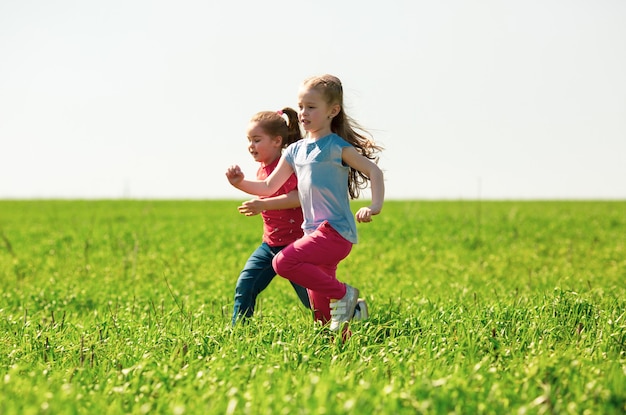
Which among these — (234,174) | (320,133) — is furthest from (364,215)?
(234,174)

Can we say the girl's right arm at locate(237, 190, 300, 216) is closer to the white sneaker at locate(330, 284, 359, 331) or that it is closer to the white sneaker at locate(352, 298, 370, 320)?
the white sneaker at locate(330, 284, 359, 331)

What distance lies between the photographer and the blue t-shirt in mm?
5770

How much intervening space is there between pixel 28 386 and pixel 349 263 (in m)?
8.54

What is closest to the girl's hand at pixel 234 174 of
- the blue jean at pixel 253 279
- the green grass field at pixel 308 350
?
the blue jean at pixel 253 279

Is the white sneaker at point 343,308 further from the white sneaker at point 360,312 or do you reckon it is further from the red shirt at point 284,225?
the red shirt at point 284,225

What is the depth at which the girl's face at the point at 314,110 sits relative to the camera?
19.0ft

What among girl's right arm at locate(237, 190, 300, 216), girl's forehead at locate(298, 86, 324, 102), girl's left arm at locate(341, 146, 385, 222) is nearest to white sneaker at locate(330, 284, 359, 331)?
girl's left arm at locate(341, 146, 385, 222)

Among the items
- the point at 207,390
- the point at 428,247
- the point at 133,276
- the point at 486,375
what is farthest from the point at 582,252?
the point at 207,390

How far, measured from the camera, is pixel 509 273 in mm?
11695

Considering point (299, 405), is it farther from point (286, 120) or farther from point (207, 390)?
point (286, 120)

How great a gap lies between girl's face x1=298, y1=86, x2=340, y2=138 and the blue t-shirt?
4.8 inches

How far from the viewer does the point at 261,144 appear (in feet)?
21.2

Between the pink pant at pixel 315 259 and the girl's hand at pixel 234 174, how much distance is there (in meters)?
0.70

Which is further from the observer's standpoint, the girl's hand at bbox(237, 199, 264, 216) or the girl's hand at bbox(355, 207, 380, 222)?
the girl's hand at bbox(237, 199, 264, 216)
